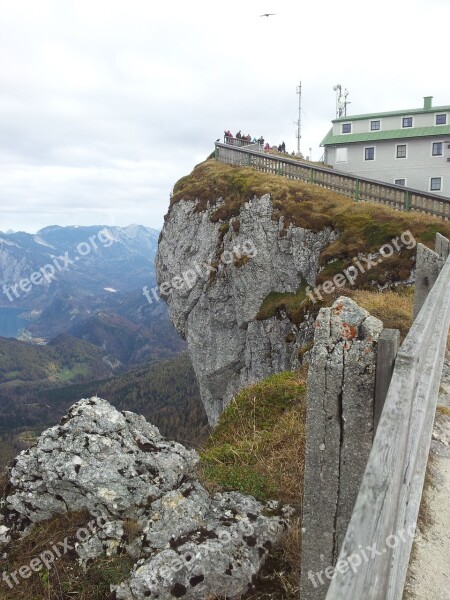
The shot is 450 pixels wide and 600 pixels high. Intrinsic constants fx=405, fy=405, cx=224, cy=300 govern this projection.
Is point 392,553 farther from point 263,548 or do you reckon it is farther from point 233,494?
point 233,494

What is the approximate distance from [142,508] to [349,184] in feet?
89.0

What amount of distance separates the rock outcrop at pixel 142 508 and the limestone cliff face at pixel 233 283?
14312mm

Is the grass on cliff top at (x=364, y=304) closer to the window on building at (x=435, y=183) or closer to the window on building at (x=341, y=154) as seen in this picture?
the window on building at (x=435, y=183)

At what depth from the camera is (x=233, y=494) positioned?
576 cm

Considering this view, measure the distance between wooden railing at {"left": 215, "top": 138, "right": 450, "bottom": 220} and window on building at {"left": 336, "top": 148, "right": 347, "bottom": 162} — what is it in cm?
1238

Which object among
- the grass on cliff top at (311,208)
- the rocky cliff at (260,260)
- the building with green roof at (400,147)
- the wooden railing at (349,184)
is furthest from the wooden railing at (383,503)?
the building with green roof at (400,147)

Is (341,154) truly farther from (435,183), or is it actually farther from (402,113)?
(435,183)

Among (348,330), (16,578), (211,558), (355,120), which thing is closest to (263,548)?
(211,558)

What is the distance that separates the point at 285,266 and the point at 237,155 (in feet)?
56.6

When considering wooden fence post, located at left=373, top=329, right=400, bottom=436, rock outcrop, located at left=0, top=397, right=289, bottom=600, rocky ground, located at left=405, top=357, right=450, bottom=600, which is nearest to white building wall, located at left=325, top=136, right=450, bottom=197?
rocky ground, located at left=405, top=357, right=450, bottom=600

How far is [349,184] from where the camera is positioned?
92.3ft

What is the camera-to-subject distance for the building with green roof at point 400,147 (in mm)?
38719

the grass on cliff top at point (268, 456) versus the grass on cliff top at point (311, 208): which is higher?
the grass on cliff top at point (311, 208)

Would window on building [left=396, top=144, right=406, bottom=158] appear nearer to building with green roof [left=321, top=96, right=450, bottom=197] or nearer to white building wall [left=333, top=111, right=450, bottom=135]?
building with green roof [left=321, top=96, right=450, bottom=197]
